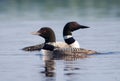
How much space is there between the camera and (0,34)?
29234 millimetres

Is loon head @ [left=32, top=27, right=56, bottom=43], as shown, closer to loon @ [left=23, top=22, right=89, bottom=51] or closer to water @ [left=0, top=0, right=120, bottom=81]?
loon @ [left=23, top=22, right=89, bottom=51]

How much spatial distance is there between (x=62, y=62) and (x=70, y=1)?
29597mm

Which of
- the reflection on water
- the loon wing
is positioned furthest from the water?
the loon wing

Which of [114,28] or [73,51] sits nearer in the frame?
[73,51]

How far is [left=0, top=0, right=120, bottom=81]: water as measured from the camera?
18500mm

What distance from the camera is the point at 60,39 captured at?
27031 millimetres

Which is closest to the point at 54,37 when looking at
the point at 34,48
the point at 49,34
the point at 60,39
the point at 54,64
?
the point at 49,34

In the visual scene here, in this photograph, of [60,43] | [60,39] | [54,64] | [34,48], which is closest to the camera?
[54,64]

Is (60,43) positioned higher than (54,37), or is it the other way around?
(54,37)

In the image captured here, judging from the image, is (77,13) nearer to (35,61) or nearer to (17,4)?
(17,4)

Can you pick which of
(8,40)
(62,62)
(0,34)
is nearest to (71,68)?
(62,62)

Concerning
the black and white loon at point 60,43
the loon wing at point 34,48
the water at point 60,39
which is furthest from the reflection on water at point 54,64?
the loon wing at point 34,48

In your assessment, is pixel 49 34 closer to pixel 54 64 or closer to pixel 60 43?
pixel 60 43

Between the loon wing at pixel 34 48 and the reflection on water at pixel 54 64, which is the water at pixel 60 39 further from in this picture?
the loon wing at pixel 34 48
